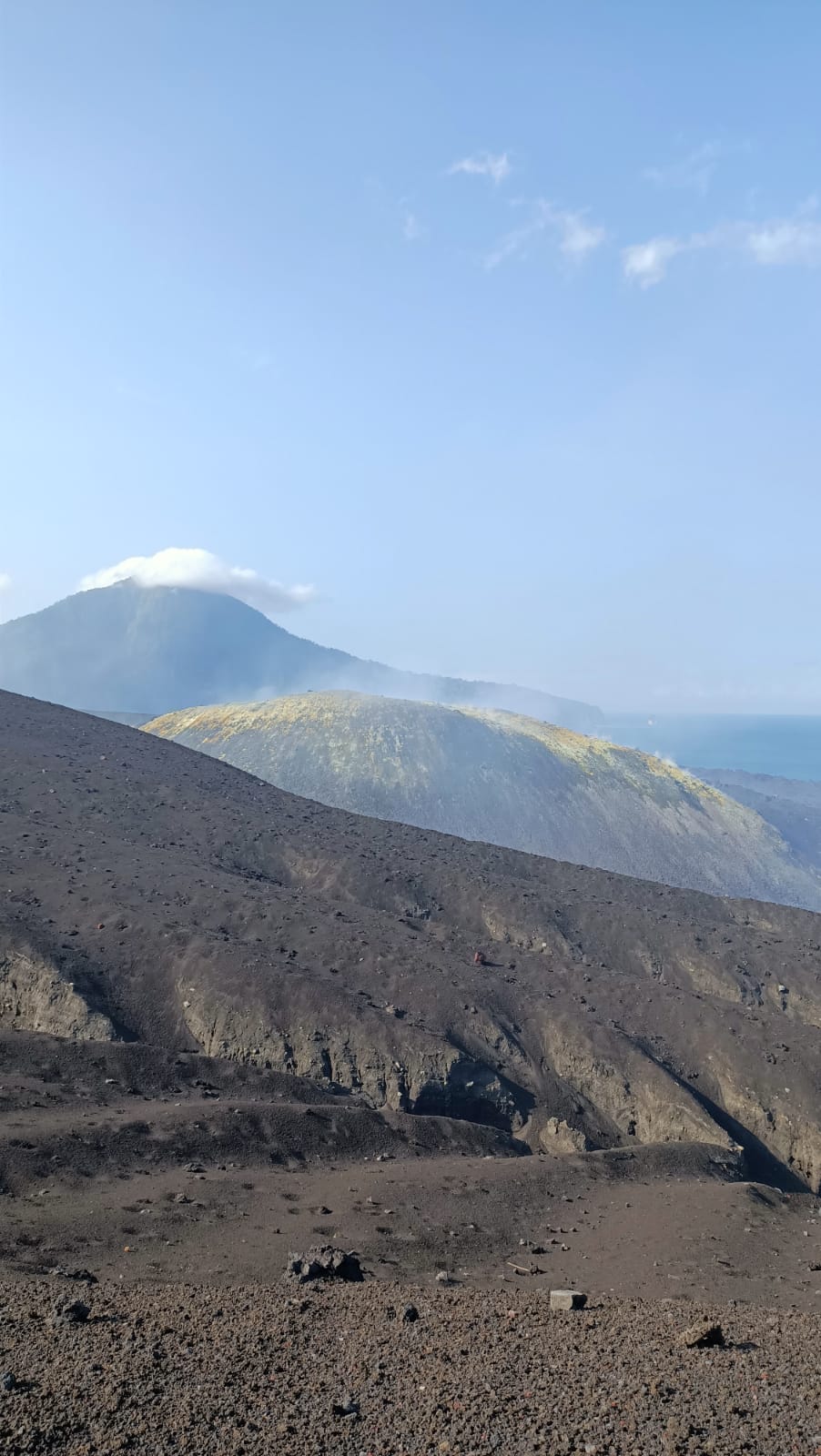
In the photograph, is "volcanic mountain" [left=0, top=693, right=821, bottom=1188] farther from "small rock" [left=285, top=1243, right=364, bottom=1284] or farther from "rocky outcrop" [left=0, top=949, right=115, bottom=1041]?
"small rock" [left=285, top=1243, right=364, bottom=1284]

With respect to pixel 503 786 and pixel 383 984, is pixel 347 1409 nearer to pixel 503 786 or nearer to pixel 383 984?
pixel 383 984

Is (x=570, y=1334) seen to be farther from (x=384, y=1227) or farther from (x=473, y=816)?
(x=473, y=816)

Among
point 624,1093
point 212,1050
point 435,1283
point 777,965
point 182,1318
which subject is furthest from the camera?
point 777,965

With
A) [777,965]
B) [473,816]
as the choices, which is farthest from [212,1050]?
[473,816]

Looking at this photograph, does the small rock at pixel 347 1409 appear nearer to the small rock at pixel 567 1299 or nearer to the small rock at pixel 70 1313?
the small rock at pixel 70 1313

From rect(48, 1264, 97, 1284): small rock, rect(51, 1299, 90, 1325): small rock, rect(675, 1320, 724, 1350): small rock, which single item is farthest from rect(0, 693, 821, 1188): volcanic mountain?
rect(675, 1320, 724, 1350): small rock

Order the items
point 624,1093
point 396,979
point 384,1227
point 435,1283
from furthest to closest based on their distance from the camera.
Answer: point 396,979, point 624,1093, point 384,1227, point 435,1283
